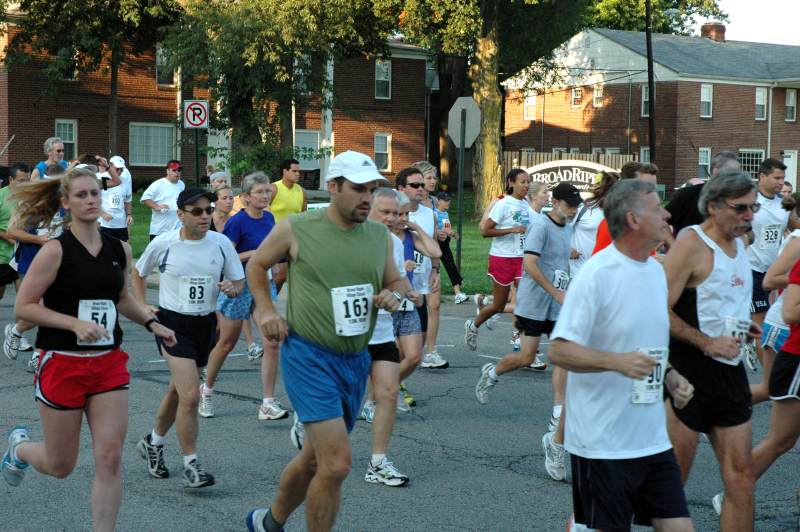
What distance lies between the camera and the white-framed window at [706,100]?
5278 cm

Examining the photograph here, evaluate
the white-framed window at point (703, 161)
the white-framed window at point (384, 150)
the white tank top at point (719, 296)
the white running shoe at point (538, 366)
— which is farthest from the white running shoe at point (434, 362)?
the white-framed window at point (703, 161)

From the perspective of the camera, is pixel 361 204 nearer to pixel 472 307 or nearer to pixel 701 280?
pixel 701 280

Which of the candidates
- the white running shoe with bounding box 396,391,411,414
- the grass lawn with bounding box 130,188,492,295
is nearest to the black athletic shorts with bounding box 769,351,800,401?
the white running shoe with bounding box 396,391,411,414

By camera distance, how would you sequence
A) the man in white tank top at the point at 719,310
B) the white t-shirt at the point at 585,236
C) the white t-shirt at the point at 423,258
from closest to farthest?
the man in white tank top at the point at 719,310
the white t-shirt at the point at 585,236
the white t-shirt at the point at 423,258

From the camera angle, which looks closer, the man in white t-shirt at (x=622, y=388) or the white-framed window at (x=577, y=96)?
the man in white t-shirt at (x=622, y=388)

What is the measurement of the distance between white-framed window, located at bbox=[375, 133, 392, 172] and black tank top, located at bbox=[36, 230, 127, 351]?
4467 cm

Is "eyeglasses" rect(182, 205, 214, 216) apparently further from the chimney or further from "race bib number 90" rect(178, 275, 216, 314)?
the chimney

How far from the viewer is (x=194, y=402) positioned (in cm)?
666

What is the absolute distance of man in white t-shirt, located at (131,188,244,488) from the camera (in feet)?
21.9

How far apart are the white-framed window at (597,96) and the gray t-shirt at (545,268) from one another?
4931cm

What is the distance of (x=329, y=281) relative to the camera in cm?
512

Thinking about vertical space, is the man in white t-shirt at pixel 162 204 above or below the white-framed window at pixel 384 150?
below

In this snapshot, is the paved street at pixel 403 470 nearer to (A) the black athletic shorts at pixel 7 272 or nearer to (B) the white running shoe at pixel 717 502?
(B) the white running shoe at pixel 717 502

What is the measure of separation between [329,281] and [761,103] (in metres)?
54.2
